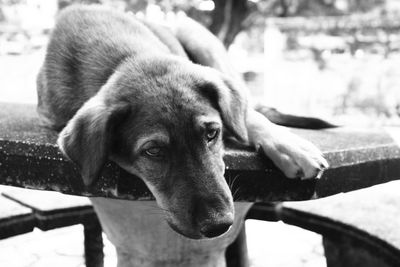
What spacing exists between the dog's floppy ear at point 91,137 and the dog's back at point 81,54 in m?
0.44

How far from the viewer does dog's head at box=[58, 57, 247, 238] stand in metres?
1.94

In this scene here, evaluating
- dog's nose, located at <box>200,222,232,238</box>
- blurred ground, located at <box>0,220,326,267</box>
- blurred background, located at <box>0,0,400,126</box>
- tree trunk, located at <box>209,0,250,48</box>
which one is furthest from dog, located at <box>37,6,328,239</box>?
blurred background, located at <box>0,0,400,126</box>

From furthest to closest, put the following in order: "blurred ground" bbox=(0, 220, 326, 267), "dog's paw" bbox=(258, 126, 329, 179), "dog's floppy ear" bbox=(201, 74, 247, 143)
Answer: "blurred ground" bbox=(0, 220, 326, 267)
"dog's floppy ear" bbox=(201, 74, 247, 143)
"dog's paw" bbox=(258, 126, 329, 179)

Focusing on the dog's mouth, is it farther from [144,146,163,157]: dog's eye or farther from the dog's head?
[144,146,163,157]: dog's eye

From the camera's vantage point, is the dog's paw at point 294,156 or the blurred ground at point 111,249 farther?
the blurred ground at point 111,249

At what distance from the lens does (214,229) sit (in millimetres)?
1851

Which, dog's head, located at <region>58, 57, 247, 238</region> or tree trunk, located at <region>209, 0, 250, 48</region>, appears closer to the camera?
dog's head, located at <region>58, 57, 247, 238</region>

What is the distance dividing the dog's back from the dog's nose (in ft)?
3.49

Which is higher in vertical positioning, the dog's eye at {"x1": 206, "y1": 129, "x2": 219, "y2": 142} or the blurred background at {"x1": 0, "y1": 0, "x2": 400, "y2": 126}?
the dog's eye at {"x1": 206, "y1": 129, "x2": 219, "y2": 142}

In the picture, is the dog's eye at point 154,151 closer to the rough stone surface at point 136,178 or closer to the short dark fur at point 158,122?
the short dark fur at point 158,122

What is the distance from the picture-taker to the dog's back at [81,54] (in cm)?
263

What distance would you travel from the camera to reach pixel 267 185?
2.09 metres

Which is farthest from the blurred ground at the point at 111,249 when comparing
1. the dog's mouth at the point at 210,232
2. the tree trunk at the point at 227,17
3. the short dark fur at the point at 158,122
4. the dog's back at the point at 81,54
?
the tree trunk at the point at 227,17

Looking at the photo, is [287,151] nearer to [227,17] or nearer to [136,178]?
[136,178]
